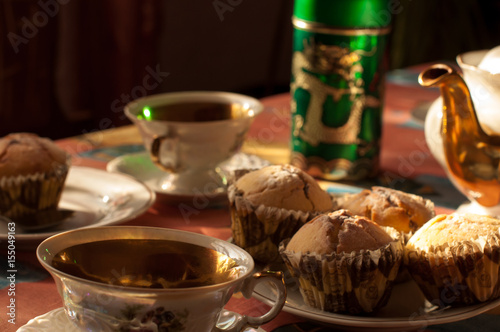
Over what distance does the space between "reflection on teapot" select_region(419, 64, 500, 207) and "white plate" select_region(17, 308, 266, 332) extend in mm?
409

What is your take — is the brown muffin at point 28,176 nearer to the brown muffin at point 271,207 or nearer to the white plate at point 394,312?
the brown muffin at point 271,207

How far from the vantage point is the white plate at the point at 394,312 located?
553 millimetres

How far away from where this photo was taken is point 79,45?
9.43 ft


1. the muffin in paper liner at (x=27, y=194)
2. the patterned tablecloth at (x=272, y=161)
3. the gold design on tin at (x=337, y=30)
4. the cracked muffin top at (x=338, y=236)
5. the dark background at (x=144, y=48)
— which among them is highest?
the gold design on tin at (x=337, y=30)

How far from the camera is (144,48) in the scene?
9.23 feet

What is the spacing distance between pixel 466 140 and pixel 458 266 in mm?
265

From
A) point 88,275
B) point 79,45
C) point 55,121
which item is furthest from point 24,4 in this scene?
point 88,275

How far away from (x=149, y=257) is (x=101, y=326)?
72 millimetres

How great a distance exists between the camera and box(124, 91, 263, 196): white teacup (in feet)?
2.99

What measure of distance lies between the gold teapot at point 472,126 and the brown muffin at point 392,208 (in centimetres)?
12

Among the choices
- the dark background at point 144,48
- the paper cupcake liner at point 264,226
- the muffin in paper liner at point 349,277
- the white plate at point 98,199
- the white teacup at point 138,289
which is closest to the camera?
the white teacup at point 138,289

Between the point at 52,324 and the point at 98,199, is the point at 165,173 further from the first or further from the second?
the point at 52,324

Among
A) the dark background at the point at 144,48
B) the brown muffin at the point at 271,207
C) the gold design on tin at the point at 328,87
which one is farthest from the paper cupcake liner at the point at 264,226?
the dark background at the point at 144,48

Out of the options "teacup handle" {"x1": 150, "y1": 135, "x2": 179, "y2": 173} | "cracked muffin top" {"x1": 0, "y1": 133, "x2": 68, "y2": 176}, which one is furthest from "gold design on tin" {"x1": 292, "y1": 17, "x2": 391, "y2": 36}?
"cracked muffin top" {"x1": 0, "y1": 133, "x2": 68, "y2": 176}
